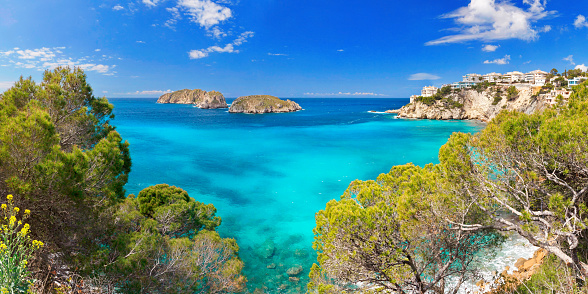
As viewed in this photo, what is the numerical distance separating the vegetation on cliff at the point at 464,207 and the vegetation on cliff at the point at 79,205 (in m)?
4.57

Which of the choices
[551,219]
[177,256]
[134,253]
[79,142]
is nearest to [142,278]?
[134,253]

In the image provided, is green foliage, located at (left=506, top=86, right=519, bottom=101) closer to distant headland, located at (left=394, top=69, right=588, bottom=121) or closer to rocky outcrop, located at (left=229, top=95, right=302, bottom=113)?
distant headland, located at (left=394, top=69, right=588, bottom=121)

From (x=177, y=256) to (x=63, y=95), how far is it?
715 centimetres

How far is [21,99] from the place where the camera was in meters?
8.80

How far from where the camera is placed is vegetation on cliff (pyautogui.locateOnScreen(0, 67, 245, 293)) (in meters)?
6.12

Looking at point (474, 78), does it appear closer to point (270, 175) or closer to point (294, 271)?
point (270, 175)

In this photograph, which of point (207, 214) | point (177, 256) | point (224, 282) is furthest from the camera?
point (207, 214)

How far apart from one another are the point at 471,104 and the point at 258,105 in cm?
7999

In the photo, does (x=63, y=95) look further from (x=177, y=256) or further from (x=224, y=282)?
(x=224, y=282)

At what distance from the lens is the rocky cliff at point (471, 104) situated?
213 ft

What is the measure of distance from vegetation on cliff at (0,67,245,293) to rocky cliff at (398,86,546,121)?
75569 mm

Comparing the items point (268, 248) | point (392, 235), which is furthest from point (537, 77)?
point (392, 235)

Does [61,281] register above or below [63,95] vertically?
below

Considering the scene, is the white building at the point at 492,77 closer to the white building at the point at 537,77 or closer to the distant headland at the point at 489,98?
the distant headland at the point at 489,98
